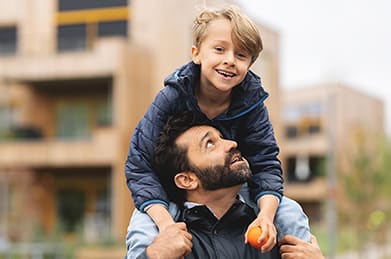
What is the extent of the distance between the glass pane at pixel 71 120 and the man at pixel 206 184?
1114 inches

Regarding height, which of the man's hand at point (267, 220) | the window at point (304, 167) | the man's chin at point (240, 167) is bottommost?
the window at point (304, 167)

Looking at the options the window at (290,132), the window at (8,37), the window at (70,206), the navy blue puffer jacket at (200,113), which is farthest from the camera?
the window at (290,132)

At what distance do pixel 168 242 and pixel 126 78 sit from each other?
86.3 ft

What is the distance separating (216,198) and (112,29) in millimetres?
28094

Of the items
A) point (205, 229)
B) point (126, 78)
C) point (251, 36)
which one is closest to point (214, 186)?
point (205, 229)

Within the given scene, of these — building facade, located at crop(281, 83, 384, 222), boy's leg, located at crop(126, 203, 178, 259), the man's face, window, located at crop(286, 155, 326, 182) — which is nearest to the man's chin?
the man's face

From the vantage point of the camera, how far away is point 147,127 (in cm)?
290

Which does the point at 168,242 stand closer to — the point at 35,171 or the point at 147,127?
the point at 147,127

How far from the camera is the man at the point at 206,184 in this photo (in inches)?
110

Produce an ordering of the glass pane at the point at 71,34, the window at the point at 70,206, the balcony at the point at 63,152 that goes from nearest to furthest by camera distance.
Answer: the balcony at the point at 63,152
the glass pane at the point at 71,34
the window at the point at 70,206

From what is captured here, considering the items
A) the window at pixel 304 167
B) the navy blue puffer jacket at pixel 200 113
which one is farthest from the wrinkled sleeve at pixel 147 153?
the window at pixel 304 167

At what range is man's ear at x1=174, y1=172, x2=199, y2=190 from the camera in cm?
285

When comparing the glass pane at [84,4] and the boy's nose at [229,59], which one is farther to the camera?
the glass pane at [84,4]

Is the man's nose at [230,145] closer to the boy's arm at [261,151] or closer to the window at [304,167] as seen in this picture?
the boy's arm at [261,151]
